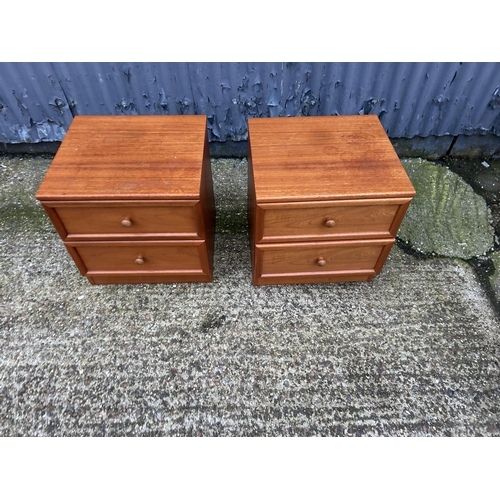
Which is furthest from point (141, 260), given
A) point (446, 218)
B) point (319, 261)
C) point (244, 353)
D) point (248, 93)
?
point (446, 218)

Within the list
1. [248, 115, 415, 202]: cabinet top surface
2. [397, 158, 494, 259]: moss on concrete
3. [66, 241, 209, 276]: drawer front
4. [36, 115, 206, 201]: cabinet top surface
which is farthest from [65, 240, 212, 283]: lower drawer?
[397, 158, 494, 259]: moss on concrete

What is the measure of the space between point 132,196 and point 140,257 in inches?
15.5

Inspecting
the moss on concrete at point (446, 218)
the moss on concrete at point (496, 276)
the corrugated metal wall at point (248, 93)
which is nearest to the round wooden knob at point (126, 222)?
the corrugated metal wall at point (248, 93)

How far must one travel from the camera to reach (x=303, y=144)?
160 centimetres

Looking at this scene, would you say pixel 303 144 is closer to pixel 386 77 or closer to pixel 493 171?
pixel 386 77

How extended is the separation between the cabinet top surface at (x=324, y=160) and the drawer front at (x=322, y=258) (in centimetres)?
30

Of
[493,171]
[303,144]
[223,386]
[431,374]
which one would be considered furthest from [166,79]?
[493,171]

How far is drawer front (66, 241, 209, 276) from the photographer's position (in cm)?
163

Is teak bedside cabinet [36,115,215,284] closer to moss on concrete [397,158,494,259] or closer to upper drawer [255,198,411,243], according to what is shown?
upper drawer [255,198,411,243]

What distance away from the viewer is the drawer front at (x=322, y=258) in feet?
5.39

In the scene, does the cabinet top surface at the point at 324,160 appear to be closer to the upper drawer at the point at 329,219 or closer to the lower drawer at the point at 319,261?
the upper drawer at the point at 329,219

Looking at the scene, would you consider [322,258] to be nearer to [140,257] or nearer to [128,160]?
[140,257]

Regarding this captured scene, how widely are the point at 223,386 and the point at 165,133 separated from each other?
1177mm

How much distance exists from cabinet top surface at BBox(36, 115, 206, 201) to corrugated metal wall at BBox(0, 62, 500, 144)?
24.2 inches
